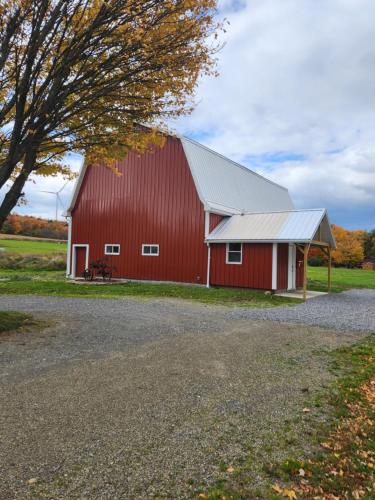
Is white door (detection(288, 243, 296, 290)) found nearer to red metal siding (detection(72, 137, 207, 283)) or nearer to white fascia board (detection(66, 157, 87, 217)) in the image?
red metal siding (detection(72, 137, 207, 283))

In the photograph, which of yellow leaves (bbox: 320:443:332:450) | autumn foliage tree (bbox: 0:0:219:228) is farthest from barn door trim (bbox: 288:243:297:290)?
yellow leaves (bbox: 320:443:332:450)

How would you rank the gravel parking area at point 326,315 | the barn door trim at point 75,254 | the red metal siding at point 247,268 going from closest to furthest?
1. the gravel parking area at point 326,315
2. the red metal siding at point 247,268
3. the barn door trim at point 75,254

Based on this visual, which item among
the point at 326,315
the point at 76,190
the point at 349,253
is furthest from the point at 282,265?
the point at 349,253

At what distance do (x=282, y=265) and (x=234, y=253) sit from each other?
2230mm

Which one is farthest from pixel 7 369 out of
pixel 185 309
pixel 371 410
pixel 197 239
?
pixel 197 239

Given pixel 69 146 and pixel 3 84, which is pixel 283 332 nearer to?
pixel 69 146

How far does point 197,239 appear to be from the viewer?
61.2 feet

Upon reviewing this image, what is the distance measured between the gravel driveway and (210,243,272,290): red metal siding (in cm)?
815

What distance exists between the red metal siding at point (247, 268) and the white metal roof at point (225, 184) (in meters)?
2.49

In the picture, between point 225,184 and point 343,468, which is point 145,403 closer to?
point 343,468

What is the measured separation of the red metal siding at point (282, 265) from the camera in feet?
55.3

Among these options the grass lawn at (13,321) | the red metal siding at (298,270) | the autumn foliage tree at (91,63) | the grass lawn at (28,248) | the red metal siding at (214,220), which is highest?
the autumn foliage tree at (91,63)

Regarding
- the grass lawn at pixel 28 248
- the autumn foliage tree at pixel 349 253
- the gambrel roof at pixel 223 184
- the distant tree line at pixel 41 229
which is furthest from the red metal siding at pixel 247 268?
the autumn foliage tree at pixel 349 253

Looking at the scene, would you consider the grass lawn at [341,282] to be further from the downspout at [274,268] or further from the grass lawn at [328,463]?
the grass lawn at [328,463]
